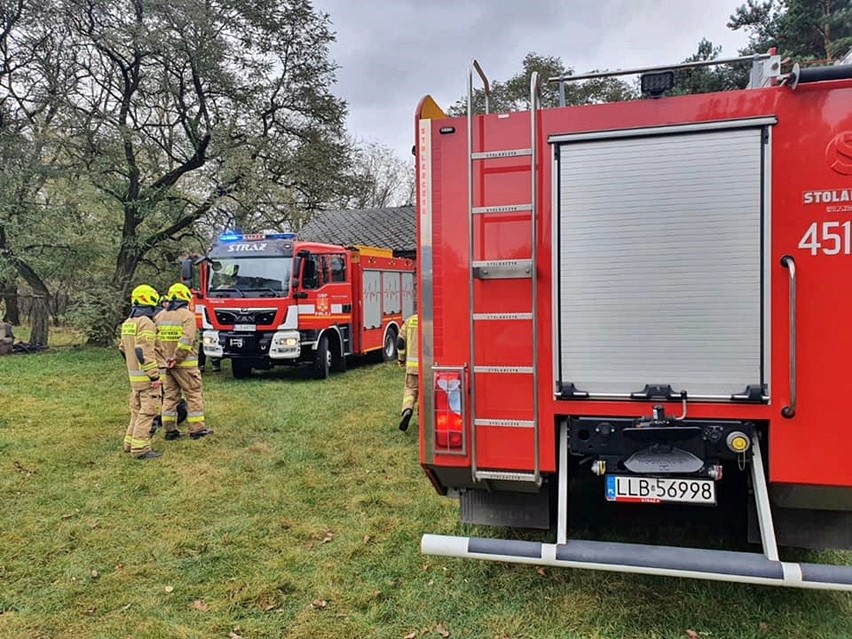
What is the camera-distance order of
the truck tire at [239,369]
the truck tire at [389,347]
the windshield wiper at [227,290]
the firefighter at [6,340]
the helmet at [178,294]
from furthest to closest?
1. the firefighter at [6,340]
2. the truck tire at [389,347]
3. the truck tire at [239,369]
4. the windshield wiper at [227,290]
5. the helmet at [178,294]

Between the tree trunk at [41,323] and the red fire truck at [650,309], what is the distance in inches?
687

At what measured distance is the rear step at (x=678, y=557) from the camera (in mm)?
2611

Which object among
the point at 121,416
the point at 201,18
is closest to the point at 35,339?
the point at 201,18

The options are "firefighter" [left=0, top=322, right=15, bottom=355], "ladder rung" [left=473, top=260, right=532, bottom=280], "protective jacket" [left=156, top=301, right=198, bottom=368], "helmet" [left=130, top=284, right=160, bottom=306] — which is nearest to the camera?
"ladder rung" [left=473, top=260, right=532, bottom=280]

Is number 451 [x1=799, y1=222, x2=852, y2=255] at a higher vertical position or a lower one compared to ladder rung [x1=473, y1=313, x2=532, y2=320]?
higher

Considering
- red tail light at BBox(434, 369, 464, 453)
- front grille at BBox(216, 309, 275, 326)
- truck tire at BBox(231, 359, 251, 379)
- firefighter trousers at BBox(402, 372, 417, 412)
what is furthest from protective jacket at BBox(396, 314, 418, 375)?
truck tire at BBox(231, 359, 251, 379)

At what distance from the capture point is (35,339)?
17.4 meters

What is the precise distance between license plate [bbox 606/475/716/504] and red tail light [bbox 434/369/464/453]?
2.59 feet

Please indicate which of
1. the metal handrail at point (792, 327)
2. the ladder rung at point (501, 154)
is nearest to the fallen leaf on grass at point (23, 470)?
the ladder rung at point (501, 154)

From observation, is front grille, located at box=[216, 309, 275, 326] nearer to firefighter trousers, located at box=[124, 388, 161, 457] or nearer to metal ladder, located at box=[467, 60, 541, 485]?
firefighter trousers, located at box=[124, 388, 161, 457]

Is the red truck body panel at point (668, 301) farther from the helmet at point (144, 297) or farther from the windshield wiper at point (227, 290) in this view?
the windshield wiper at point (227, 290)

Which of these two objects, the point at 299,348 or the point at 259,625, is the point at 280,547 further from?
the point at 299,348

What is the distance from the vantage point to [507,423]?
3277 millimetres

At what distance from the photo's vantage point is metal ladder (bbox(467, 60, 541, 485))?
124 inches
